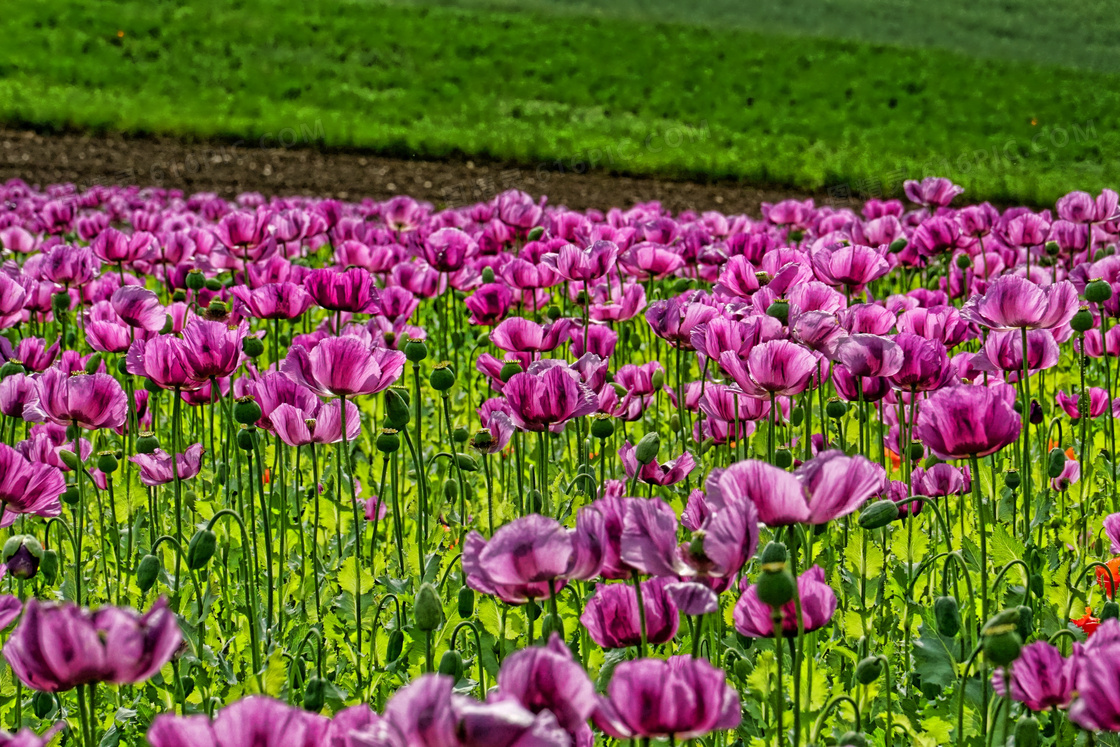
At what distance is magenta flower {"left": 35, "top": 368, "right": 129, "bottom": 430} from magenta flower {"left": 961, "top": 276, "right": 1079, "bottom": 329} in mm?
1873

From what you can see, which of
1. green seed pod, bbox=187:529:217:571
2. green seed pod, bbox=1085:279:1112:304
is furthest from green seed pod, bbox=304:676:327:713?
green seed pod, bbox=1085:279:1112:304

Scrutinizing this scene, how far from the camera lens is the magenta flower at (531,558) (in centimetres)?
123

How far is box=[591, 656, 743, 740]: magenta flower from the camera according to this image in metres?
1.01

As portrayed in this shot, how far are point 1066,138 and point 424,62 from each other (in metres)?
12.8

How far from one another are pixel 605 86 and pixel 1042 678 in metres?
21.8

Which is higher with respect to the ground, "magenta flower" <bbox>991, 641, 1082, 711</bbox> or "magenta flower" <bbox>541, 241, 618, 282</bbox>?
"magenta flower" <bbox>541, 241, 618, 282</bbox>

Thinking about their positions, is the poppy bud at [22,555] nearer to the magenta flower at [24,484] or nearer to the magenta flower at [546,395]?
the magenta flower at [24,484]

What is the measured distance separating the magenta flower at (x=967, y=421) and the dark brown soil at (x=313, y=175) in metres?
10.3

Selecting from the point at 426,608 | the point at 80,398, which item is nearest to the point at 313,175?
the point at 80,398

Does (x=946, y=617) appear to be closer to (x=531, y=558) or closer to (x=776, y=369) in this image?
(x=776, y=369)

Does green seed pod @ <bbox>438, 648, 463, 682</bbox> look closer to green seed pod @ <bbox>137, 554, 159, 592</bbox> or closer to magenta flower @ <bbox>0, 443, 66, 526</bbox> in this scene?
green seed pod @ <bbox>137, 554, 159, 592</bbox>

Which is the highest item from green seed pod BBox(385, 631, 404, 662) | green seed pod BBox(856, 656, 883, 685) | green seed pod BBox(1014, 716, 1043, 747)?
green seed pod BBox(1014, 716, 1043, 747)

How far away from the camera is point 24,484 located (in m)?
1.91

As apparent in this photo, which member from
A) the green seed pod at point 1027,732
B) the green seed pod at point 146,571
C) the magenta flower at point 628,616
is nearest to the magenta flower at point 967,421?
the green seed pod at point 1027,732
